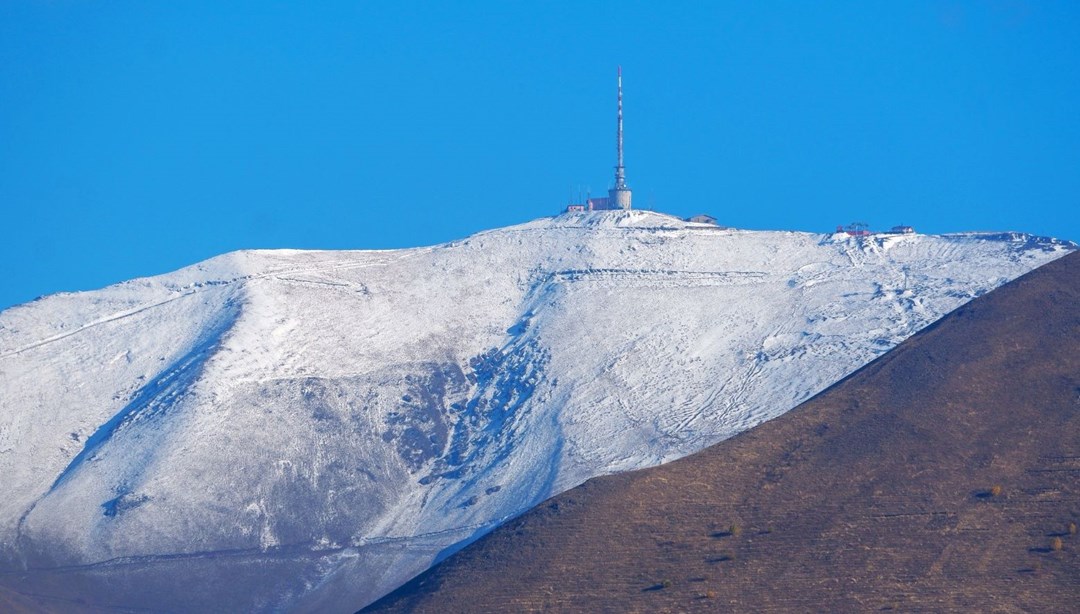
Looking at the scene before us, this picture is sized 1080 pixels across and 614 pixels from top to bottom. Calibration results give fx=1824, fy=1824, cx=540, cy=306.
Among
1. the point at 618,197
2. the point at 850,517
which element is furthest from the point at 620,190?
the point at 850,517

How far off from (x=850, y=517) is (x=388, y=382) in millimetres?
49686

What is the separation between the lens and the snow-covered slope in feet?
303

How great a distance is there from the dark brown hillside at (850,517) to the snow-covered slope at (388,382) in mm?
20667

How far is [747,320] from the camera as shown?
341 ft

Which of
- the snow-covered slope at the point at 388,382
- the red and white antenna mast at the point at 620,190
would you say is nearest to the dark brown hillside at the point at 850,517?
the snow-covered slope at the point at 388,382

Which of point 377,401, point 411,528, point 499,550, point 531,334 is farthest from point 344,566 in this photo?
point 499,550

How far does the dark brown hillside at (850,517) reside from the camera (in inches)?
2233

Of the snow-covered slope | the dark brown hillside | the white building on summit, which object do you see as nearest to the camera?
the dark brown hillside

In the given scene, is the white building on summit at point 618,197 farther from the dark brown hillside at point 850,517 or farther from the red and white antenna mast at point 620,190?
the dark brown hillside at point 850,517

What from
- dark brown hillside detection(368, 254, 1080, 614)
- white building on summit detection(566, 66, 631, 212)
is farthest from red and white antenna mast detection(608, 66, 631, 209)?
dark brown hillside detection(368, 254, 1080, 614)

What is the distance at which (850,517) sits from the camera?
198 feet

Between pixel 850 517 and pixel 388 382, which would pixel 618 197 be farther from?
pixel 850 517

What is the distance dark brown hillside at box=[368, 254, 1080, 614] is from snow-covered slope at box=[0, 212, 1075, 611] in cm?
2067

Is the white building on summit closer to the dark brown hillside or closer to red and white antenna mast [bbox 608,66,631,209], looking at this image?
red and white antenna mast [bbox 608,66,631,209]
